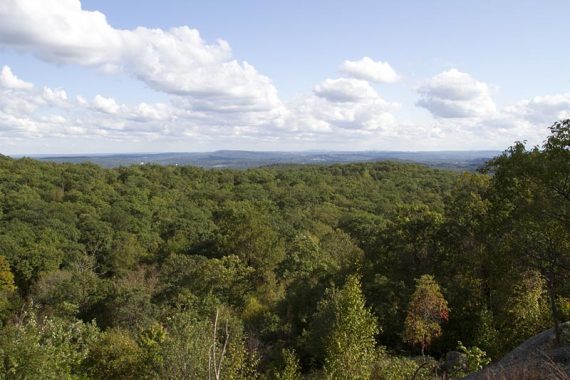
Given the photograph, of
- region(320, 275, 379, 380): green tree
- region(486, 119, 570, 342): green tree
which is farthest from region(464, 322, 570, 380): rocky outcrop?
region(320, 275, 379, 380): green tree

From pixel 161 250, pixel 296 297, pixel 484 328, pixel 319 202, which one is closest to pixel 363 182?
pixel 319 202

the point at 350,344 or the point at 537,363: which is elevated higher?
the point at 537,363

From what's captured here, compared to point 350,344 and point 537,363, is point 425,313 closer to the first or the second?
point 350,344

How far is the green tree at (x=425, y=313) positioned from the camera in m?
21.5

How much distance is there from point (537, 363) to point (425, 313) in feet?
40.7

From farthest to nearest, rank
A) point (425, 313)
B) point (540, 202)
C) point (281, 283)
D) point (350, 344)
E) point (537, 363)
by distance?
point (281, 283) → point (425, 313) → point (540, 202) → point (350, 344) → point (537, 363)

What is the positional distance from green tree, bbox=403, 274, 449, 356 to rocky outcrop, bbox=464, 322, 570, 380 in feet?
19.9

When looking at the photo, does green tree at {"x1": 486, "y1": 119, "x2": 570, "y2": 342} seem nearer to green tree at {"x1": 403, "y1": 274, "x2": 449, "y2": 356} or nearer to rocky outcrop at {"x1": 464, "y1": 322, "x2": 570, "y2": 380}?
rocky outcrop at {"x1": 464, "y1": 322, "x2": 570, "y2": 380}

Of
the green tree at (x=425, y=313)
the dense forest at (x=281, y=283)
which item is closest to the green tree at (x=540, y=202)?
the dense forest at (x=281, y=283)

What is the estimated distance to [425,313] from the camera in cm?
2184

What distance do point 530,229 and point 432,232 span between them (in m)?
10.9

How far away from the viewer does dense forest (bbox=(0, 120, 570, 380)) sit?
1554cm

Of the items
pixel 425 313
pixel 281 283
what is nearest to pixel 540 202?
pixel 425 313

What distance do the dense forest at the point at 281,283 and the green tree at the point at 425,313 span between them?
98mm
